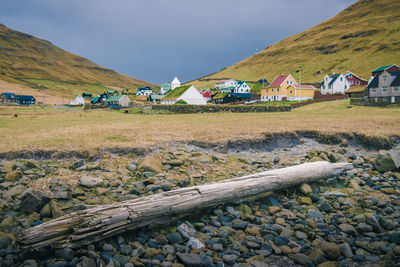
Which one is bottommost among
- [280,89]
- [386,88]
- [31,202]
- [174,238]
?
[174,238]

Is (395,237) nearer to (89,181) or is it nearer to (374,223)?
(374,223)

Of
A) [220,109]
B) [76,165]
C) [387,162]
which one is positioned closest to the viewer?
[76,165]

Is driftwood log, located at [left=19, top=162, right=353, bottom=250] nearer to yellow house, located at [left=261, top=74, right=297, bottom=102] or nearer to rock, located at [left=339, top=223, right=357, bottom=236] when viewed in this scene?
rock, located at [left=339, top=223, right=357, bottom=236]

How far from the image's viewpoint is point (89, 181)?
793 cm

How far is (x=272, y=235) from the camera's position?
19.9 ft

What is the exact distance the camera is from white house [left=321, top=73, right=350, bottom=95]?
8462 cm

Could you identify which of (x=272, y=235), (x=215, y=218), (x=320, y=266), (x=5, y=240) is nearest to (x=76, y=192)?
(x=5, y=240)

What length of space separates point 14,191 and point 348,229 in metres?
9.33

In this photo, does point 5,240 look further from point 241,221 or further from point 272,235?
point 272,235

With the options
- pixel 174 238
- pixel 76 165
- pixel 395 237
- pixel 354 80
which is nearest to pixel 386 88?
pixel 354 80

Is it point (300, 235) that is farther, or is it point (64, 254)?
point (300, 235)

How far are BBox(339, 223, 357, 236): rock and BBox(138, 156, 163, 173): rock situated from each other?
6.20 metres

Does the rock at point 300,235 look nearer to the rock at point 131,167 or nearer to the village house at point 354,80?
the rock at point 131,167

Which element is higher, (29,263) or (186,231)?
(29,263)
